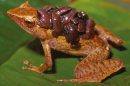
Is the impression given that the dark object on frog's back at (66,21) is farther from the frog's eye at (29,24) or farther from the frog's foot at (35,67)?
the frog's foot at (35,67)

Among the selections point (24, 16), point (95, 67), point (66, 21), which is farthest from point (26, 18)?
point (95, 67)

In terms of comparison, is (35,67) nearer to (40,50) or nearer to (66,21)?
(40,50)

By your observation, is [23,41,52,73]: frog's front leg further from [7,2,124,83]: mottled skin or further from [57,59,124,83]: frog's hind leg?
[57,59,124,83]: frog's hind leg

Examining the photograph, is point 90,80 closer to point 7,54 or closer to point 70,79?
point 70,79

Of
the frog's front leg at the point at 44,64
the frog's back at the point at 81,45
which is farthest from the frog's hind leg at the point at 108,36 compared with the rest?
the frog's front leg at the point at 44,64

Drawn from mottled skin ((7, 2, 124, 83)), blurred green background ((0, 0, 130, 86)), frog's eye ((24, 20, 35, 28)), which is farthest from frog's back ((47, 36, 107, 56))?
frog's eye ((24, 20, 35, 28))

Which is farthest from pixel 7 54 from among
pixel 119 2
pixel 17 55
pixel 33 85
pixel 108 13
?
pixel 119 2
